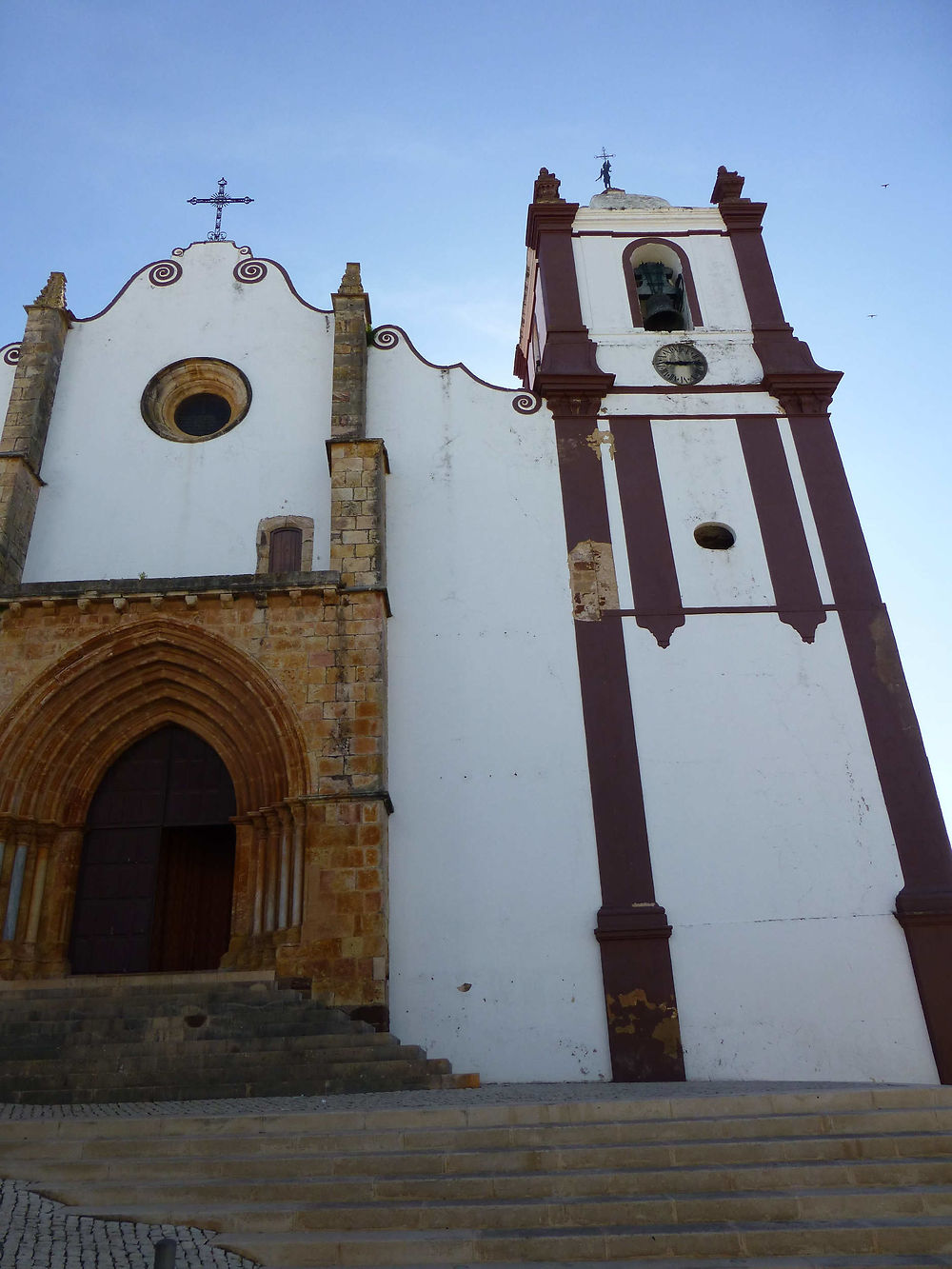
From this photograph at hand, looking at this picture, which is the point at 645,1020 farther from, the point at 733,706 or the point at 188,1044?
the point at 188,1044

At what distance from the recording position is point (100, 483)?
1318 centimetres

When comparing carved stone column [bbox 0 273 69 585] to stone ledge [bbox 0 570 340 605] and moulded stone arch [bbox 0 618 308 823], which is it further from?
moulded stone arch [bbox 0 618 308 823]

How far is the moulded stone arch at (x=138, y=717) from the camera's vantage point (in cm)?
1078

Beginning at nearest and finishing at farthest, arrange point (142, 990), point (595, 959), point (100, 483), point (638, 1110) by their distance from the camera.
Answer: point (638, 1110) → point (142, 990) → point (595, 959) → point (100, 483)

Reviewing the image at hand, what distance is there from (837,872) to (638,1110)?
529cm

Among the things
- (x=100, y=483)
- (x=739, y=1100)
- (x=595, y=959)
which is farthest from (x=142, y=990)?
(x=100, y=483)

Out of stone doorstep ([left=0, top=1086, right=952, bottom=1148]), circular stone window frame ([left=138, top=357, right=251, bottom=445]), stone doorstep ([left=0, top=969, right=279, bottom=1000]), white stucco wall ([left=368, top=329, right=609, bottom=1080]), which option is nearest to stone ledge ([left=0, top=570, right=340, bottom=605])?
white stucco wall ([left=368, top=329, right=609, bottom=1080])

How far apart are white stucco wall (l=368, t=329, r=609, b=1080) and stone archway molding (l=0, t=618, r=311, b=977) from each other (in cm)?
138

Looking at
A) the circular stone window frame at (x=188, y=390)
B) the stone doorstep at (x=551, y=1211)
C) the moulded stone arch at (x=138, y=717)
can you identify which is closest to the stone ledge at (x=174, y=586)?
the moulded stone arch at (x=138, y=717)

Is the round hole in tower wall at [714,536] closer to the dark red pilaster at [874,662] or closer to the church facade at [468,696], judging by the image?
the church facade at [468,696]

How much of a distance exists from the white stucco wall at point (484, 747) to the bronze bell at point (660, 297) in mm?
3274

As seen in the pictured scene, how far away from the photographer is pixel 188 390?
565 inches

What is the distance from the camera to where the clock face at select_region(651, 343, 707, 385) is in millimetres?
14344

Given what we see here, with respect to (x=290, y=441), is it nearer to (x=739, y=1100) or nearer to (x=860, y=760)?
(x=860, y=760)
